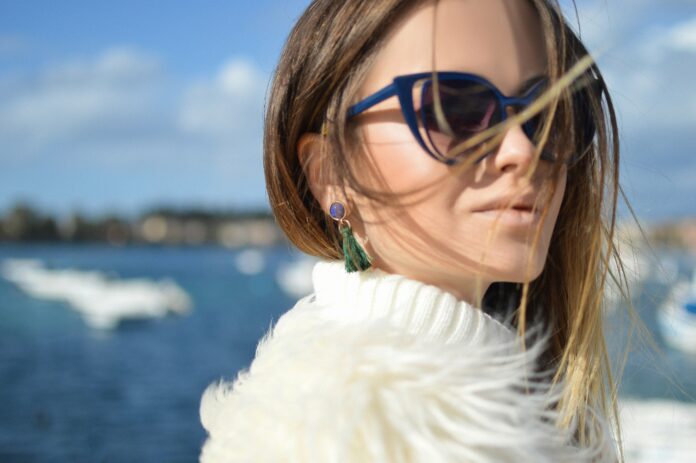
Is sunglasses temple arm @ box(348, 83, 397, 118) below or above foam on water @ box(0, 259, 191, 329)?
above

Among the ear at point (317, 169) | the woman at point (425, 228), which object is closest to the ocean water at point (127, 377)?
the woman at point (425, 228)

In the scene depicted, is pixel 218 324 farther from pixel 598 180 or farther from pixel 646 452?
pixel 598 180

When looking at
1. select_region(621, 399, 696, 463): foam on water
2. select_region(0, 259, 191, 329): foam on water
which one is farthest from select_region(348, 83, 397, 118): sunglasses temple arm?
select_region(0, 259, 191, 329): foam on water

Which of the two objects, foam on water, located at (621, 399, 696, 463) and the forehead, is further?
foam on water, located at (621, 399, 696, 463)

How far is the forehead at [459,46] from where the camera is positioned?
4.34 ft

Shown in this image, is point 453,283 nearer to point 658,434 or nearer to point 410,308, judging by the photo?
point 410,308

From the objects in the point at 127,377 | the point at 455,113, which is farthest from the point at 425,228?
the point at 127,377

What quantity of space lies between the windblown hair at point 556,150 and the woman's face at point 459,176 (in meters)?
0.04

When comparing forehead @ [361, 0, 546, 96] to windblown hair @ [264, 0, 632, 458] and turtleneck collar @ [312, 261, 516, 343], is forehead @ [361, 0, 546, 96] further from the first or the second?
turtleneck collar @ [312, 261, 516, 343]

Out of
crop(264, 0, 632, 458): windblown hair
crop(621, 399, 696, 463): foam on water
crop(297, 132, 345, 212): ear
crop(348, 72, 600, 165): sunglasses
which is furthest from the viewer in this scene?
crop(621, 399, 696, 463): foam on water

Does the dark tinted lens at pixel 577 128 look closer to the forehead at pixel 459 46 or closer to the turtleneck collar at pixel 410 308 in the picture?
the forehead at pixel 459 46

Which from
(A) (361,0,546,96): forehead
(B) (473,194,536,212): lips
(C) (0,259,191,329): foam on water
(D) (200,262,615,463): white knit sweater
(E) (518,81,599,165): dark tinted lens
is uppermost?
(A) (361,0,546,96): forehead

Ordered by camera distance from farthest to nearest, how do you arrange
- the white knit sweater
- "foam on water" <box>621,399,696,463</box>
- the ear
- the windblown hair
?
"foam on water" <box>621,399,696,463</box>, the ear, the windblown hair, the white knit sweater

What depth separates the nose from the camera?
1.29m
